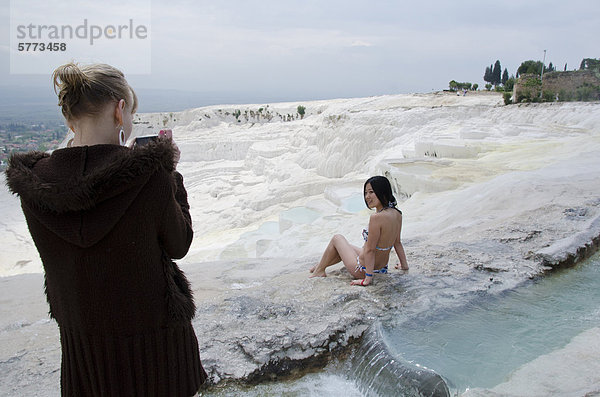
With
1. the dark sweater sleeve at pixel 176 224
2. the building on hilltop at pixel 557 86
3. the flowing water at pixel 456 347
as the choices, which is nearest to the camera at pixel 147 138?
the dark sweater sleeve at pixel 176 224

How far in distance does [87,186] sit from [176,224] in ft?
0.82

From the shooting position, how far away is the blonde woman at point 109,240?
1.16 meters

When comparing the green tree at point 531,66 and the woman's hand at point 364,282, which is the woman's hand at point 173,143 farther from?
the green tree at point 531,66

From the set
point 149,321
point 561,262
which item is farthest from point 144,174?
point 561,262

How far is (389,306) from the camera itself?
296 centimetres

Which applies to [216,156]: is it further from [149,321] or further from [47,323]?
[149,321]

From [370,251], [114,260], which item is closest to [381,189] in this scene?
[370,251]

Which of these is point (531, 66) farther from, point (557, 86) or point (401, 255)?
point (401, 255)

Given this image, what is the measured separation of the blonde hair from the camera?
1.17 meters

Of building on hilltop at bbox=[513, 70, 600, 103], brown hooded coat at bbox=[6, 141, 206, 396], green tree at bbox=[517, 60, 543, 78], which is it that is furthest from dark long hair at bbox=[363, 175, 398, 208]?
green tree at bbox=[517, 60, 543, 78]

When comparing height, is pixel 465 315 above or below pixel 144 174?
below

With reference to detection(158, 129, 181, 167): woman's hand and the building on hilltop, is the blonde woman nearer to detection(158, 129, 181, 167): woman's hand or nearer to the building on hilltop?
detection(158, 129, 181, 167): woman's hand

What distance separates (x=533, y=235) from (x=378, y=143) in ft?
48.5

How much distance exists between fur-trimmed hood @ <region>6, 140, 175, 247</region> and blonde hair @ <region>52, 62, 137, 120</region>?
0.11m
